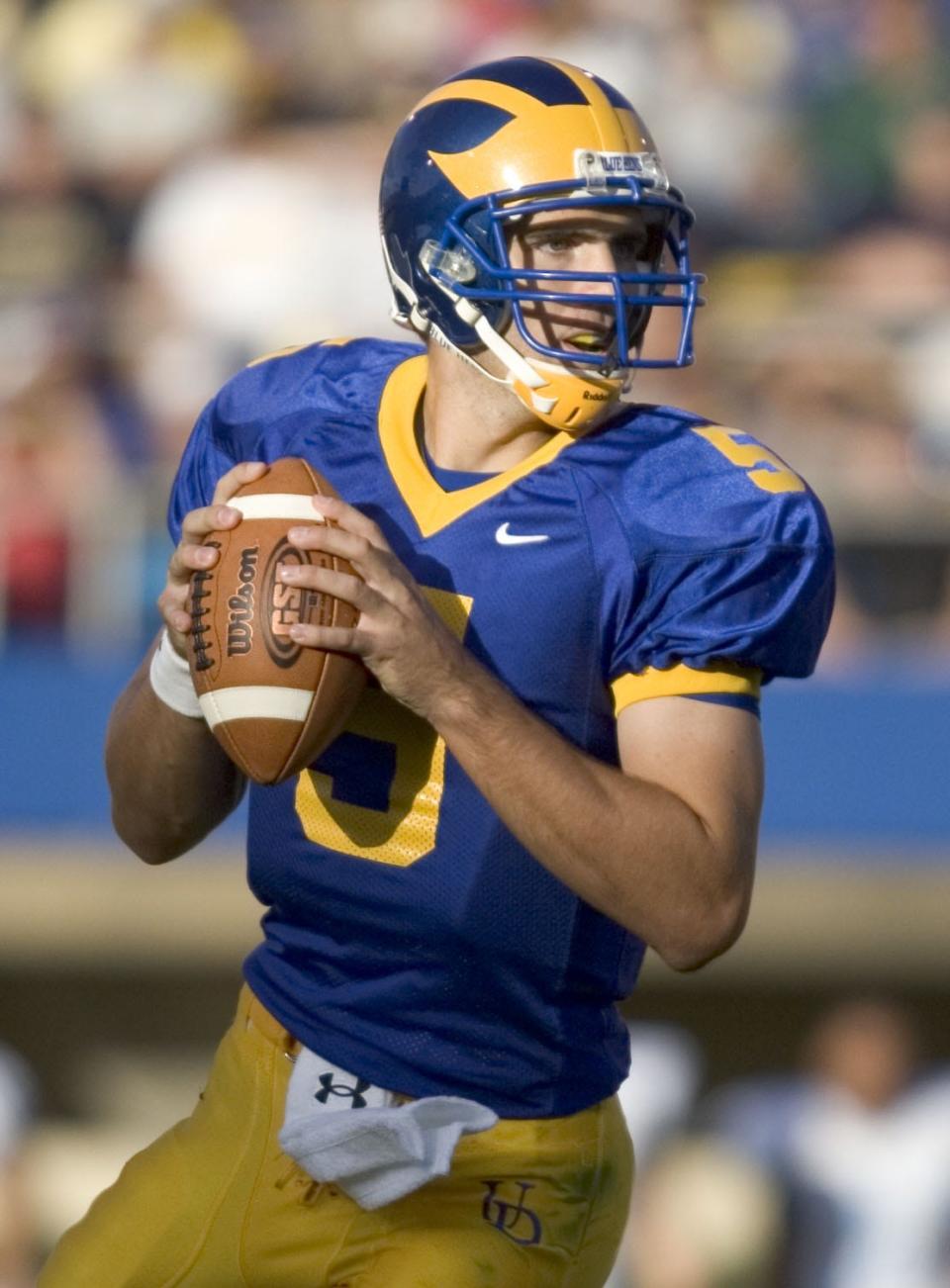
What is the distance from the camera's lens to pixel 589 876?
1.95 metres

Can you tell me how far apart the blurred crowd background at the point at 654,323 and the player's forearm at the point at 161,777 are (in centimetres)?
243

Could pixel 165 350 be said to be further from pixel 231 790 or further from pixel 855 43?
pixel 231 790

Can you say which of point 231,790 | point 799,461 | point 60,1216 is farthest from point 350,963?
point 60,1216

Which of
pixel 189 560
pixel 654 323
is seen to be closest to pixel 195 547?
pixel 189 560

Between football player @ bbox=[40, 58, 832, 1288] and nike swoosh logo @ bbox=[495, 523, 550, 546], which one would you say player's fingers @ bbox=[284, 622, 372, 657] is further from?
nike swoosh logo @ bbox=[495, 523, 550, 546]

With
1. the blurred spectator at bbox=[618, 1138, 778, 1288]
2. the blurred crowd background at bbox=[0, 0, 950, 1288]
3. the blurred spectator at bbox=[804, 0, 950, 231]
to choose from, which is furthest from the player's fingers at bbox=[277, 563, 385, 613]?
the blurred spectator at bbox=[804, 0, 950, 231]

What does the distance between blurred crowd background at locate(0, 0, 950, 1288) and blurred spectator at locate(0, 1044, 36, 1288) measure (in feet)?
0.04

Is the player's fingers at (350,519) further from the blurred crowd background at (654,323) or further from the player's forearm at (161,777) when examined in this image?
the blurred crowd background at (654,323)

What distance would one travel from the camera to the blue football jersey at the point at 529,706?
2098mm

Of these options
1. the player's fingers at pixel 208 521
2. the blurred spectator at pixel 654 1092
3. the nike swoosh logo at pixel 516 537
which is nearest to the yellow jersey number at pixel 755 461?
the nike swoosh logo at pixel 516 537

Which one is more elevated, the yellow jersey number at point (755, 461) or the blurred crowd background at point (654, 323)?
the yellow jersey number at point (755, 461)

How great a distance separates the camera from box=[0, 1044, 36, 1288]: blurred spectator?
534 centimetres

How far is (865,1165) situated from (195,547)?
3.89m

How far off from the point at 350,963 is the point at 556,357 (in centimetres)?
73
